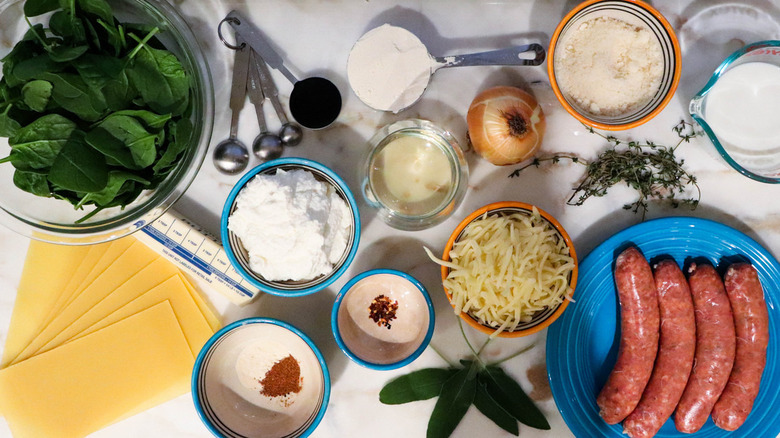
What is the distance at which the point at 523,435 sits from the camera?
1.49 m

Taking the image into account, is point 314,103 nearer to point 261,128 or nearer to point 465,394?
point 261,128

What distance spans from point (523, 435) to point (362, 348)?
531mm

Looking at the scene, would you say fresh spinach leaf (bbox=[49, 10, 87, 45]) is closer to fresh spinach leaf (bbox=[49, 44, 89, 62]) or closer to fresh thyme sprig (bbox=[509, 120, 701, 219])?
fresh spinach leaf (bbox=[49, 44, 89, 62])

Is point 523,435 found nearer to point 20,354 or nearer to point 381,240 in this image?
point 381,240

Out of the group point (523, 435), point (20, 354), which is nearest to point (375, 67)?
point (523, 435)

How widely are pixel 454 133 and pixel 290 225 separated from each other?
53 cm

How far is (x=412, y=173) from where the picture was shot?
1.40m

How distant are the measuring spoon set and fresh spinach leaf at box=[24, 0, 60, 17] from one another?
392 millimetres

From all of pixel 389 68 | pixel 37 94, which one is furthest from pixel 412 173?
pixel 37 94

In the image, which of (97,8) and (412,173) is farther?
(412,173)

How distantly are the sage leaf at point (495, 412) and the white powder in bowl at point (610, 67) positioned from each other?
80 centimetres

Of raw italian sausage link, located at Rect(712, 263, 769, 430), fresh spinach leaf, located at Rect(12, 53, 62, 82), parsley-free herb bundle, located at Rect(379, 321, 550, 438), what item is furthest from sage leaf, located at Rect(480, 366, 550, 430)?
fresh spinach leaf, located at Rect(12, 53, 62, 82)

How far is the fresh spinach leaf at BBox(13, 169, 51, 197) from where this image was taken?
1.07m

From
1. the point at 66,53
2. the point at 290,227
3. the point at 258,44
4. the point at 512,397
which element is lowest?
the point at 512,397
